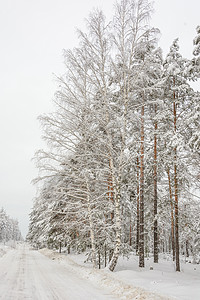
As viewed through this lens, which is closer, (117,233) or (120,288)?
(120,288)

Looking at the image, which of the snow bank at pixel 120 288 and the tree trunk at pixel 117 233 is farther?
the tree trunk at pixel 117 233

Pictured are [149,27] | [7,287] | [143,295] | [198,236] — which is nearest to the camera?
[143,295]

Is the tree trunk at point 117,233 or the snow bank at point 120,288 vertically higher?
the tree trunk at point 117,233

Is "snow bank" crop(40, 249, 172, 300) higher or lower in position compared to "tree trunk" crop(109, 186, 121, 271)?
lower

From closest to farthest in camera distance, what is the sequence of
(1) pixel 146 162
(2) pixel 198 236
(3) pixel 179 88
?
(3) pixel 179 88
(1) pixel 146 162
(2) pixel 198 236

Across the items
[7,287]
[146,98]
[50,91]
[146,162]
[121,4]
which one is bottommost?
[7,287]

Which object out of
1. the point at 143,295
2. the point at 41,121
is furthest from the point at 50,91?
the point at 143,295

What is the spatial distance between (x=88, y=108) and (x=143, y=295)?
7999 mm

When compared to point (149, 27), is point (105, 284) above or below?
below

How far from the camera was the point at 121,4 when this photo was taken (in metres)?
11.3

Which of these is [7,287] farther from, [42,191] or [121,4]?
[121,4]

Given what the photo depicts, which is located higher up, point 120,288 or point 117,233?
point 117,233

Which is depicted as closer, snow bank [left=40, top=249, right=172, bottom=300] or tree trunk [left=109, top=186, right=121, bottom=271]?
snow bank [left=40, top=249, right=172, bottom=300]

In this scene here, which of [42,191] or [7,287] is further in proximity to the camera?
[42,191]
